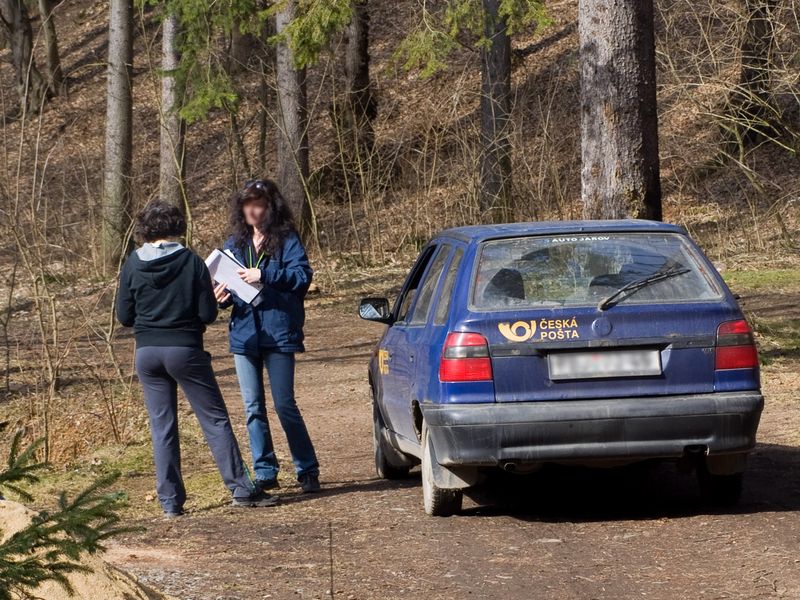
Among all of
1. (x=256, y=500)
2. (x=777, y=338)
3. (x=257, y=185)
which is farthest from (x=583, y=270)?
(x=777, y=338)

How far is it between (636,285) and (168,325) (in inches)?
106

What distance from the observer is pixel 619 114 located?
454 inches

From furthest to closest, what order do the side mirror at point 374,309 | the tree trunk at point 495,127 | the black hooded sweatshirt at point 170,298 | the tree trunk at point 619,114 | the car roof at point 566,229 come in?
the tree trunk at point 495,127, the tree trunk at point 619,114, the side mirror at point 374,309, the black hooded sweatshirt at point 170,298, the car roof at point 566,229

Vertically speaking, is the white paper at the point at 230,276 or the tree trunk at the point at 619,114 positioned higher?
the tree trunk at the point at 619,114

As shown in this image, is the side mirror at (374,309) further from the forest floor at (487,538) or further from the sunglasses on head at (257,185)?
the forest floor at (487,538)

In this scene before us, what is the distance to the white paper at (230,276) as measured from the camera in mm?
7988

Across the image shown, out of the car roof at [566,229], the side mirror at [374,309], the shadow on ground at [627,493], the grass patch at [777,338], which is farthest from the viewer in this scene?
the grass patch at [777,338]

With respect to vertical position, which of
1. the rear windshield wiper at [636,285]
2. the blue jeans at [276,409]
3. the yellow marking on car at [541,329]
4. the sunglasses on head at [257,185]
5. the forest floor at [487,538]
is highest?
the sunglasses on head at [257,185]

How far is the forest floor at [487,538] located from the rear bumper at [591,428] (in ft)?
1.42

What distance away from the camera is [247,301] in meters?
7.98

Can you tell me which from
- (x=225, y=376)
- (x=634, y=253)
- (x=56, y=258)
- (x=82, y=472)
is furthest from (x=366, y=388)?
(x=56, y=258)

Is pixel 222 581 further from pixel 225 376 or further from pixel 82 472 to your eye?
pixel 225 376

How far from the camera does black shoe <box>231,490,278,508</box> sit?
7977 mm

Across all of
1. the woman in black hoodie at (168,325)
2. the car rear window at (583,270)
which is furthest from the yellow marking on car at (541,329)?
the woman in black hoodie at (168,325)
